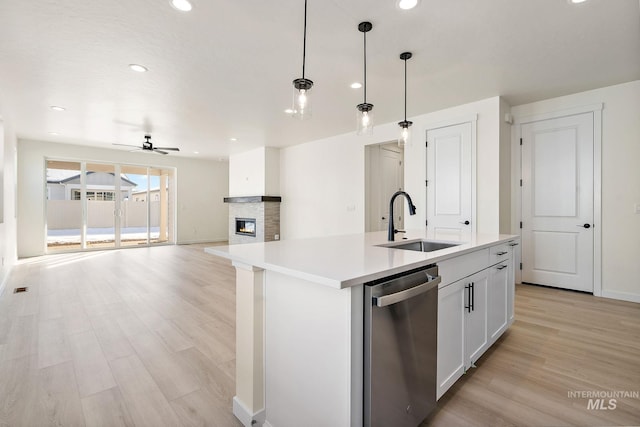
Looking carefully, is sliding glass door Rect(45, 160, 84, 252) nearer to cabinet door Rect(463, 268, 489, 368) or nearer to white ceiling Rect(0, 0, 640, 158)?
white ceiling Rect(0, 0, 640, 158)

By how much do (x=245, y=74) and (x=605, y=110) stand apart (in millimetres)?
4400

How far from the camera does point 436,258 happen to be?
1.51 meters

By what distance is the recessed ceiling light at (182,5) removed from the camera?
217 cm

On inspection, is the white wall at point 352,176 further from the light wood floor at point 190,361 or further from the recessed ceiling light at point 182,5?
the recessed ceiling light at point 182,5

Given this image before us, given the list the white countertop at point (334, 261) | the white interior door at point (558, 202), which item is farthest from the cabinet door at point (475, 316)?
the white interior door at point (558, 202)

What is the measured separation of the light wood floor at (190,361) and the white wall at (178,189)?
3.88 meters

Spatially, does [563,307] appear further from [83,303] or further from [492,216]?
[83,303]

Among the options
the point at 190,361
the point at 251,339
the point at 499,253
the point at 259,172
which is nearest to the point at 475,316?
the point at 499,253

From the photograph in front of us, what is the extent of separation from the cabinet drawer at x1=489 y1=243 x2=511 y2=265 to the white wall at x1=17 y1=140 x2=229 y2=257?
8679mm

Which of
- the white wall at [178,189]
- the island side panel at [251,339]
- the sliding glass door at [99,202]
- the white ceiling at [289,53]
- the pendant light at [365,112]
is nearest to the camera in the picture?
the island side panel at [251,339]

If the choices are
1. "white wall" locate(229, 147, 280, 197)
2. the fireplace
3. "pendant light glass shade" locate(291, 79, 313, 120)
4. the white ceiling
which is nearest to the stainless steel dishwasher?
"pendant light glass shade" locate(291, 79, 313, 120)

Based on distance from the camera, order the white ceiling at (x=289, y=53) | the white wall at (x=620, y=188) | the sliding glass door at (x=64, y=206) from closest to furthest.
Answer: the white ceiling at (x=289, y=53) → the white wall at (x=620, y=188) → the sliding glass door at (x=64, y=206)

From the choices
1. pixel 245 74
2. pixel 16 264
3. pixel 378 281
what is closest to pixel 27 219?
pixel 16 264

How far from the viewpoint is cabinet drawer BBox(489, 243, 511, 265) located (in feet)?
7.16
